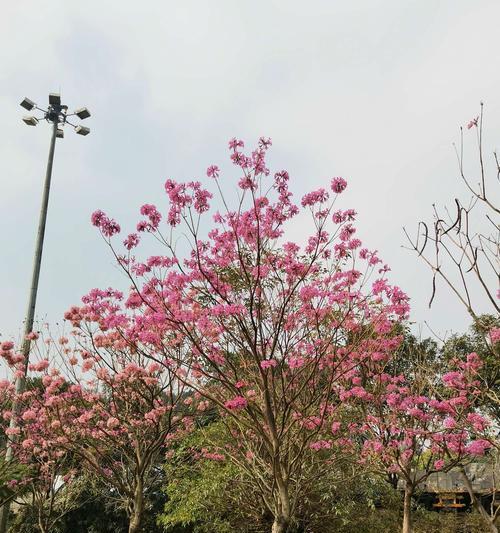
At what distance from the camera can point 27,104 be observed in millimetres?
10664

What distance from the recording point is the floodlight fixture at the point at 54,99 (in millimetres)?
10609

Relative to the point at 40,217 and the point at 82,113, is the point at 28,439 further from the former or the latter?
the point at 82,113

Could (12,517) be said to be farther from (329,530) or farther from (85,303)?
(85,303)

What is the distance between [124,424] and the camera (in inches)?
358

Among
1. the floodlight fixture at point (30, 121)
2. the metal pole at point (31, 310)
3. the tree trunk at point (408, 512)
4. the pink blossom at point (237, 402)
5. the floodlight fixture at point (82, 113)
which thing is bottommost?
the tree trunk at point (408, 512)

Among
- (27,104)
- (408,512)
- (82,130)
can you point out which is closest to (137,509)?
(408,512)

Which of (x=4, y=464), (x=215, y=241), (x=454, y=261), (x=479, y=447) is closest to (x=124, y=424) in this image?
(x=4, y=464)

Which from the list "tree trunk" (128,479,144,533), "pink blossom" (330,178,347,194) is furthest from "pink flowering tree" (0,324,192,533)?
"pink blossom" (330,178,347,194)

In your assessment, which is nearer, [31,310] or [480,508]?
[480,508]

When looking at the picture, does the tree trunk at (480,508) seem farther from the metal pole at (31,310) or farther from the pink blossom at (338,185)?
the metal pole at (31,310)

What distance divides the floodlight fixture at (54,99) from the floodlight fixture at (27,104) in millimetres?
362

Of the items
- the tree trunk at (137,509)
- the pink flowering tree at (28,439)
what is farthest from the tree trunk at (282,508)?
the pink flowering tree at (28,439)

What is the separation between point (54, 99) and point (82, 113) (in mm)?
586

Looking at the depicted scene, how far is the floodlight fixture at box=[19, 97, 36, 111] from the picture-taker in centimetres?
1062
